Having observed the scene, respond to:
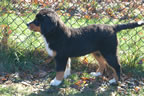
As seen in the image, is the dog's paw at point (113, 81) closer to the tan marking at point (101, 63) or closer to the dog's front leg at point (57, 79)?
the tan marking at point (101, 63)

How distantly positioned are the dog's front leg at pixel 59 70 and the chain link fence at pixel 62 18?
742 mm

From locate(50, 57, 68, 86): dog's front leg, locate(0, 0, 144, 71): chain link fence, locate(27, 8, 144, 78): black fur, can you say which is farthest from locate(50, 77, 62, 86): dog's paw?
locate(0, 0, 144, 71): chain link fence

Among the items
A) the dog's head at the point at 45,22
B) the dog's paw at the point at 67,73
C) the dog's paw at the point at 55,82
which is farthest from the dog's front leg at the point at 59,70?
the dog's head at the point at 45,22

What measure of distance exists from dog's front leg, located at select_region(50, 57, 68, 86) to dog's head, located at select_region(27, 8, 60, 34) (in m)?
0.56

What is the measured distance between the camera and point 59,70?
12.2 ft

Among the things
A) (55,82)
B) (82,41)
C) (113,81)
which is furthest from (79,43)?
(113,81)

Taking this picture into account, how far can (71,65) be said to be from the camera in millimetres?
4367

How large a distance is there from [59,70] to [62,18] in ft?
5.94

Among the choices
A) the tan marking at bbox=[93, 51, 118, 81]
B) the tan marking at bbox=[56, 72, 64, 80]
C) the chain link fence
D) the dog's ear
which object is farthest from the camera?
the chain link fence

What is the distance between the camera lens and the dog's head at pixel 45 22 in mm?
3236

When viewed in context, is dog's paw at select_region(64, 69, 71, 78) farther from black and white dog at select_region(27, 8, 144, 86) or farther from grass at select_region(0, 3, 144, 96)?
black and white dog at select_region(27, 8, 144, 86)

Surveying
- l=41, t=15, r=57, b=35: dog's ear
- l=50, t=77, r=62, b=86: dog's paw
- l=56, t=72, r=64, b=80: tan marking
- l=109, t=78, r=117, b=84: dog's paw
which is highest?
l=41, t=15, r=57, b=35: dog's ear

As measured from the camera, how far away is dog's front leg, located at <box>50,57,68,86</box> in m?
3.66

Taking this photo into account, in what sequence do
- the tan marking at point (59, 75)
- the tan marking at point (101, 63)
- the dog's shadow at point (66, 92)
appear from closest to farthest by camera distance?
the dog's shadow at point (66, 92) → the tan marking at point (59, 75) → the tan marking at point (101, 63)
